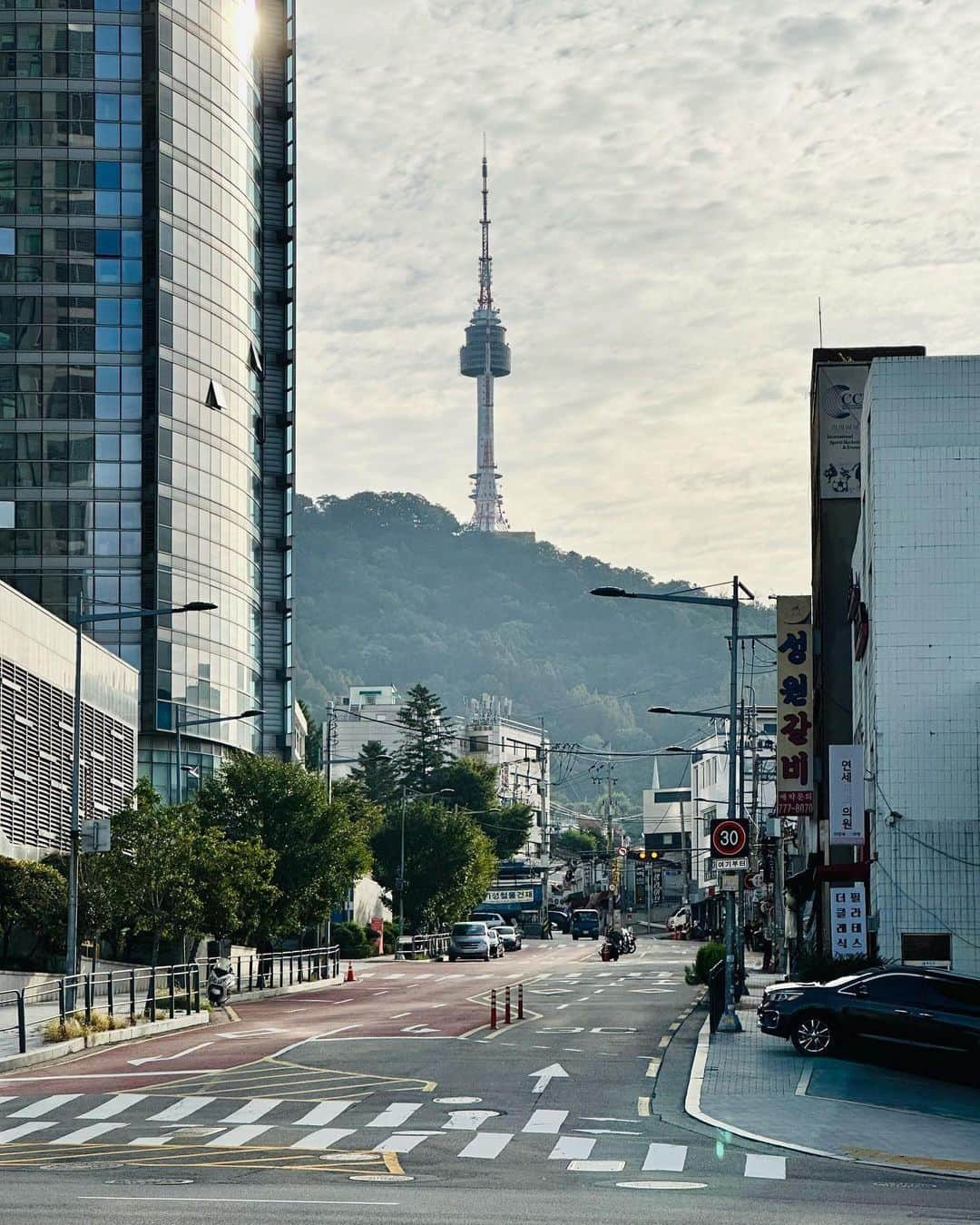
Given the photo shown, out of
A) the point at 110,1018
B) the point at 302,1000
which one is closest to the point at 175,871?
the point at 302,1000

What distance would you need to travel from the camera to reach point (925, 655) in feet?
114

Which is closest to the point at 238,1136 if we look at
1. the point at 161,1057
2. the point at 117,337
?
the point at 161,1057

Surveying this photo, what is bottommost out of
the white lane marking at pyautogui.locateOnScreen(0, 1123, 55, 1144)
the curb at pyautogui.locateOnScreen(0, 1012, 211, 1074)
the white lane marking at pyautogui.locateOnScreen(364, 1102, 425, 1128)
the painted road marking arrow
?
the curb at pyautogui.locateOnScreen(0, 1012, 211, 1074)

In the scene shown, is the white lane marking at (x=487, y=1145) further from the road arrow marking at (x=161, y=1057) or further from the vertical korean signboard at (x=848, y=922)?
the vertical korean signboard at (x=848, y=922)

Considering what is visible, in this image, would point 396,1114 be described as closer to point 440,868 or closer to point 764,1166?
point 764,1166

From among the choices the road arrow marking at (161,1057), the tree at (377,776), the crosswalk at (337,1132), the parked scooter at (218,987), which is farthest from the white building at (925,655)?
the tree at (377,776)

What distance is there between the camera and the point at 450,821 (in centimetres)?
11369

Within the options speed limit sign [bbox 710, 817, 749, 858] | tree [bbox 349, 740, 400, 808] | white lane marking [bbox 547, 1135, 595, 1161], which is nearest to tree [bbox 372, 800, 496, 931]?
tree [bbox 349, 740, 400, 808]

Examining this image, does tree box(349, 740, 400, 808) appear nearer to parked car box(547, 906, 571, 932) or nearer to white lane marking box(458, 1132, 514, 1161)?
parked car box(547, 906, 571, 932)

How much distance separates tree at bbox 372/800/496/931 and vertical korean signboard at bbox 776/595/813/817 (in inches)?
2495

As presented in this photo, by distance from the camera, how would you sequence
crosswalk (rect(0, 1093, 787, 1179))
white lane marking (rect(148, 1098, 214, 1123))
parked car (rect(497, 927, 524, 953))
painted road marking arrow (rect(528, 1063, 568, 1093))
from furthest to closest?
parked car (rect(497, 927, 524, 953)), painted road marking arrow (rect(528, 1063, 568, 1093)), white lane marking (rect(148, 1098, 214, 1123)), crosswalk (rect(0, 1093, 787, 1179))

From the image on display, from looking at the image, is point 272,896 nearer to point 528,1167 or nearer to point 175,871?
point 175,871

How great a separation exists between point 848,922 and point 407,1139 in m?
17.5

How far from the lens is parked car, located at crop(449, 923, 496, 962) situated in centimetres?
8706
